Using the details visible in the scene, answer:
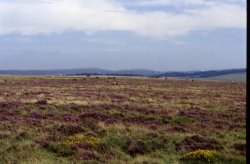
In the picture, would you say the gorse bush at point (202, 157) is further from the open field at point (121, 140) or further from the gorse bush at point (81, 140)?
the gorse bush at point (81, 140)

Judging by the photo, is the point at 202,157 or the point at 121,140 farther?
the point at 121,140

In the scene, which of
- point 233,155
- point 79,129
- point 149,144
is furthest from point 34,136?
point 233,155

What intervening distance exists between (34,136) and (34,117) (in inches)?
253

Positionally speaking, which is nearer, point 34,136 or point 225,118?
point 34,136

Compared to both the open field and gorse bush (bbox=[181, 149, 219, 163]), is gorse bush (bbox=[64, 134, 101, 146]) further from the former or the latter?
gorse bush (bbox=[181, 149, 219, 163])

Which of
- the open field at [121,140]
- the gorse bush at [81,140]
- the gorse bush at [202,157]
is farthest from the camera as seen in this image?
the gorse bush at [81,140]

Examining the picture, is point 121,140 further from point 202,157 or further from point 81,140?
point 202,157

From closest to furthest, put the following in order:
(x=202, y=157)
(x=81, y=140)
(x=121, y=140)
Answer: (x=202, y=157), (x=81, y=140), (x=121, y=140)

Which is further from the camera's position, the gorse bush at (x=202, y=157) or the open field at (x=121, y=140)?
the open field at (x=121, y=140)

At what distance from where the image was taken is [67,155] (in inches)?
500

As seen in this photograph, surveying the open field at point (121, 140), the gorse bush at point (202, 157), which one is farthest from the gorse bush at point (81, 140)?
the gorse bush at point (202, 157)

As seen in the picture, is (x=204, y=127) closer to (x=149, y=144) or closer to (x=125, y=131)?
(x=125, y=131)

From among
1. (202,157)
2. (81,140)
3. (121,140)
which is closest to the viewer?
(202,157)

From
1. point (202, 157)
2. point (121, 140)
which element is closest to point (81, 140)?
point (121, 140)
